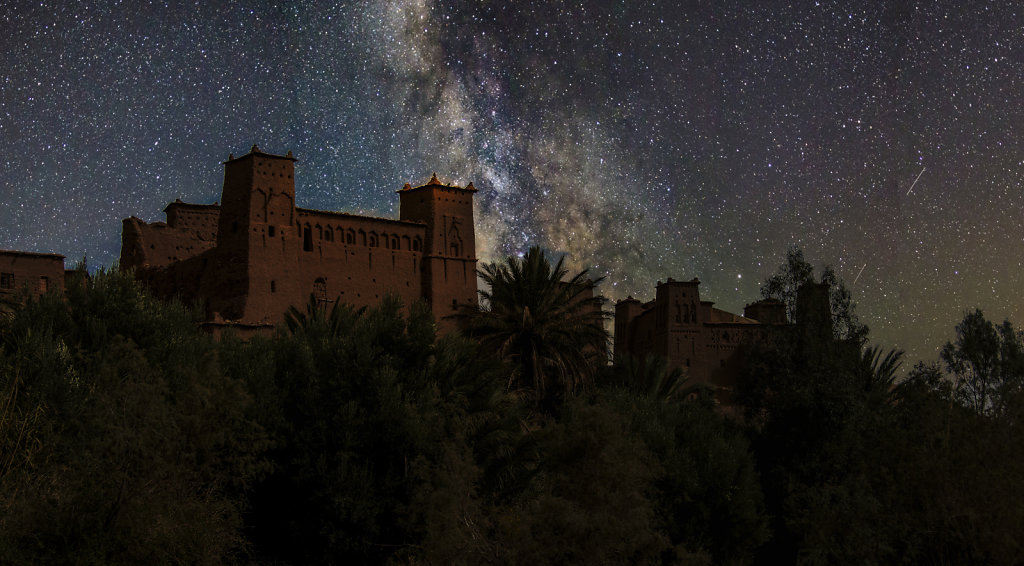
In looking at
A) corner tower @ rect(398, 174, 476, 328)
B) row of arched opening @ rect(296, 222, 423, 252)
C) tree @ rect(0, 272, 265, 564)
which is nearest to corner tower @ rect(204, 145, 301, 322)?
row of arched opening @ rect(296, 222, 423, 252)

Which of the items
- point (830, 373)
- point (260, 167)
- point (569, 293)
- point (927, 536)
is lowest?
point (927, 536)

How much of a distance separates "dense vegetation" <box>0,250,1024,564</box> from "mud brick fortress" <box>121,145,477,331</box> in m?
12.1

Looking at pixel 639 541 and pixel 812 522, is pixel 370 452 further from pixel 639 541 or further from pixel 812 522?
pixel 812 522

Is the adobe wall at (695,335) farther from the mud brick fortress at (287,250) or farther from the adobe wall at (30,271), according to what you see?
the adobe wall at (30,271)

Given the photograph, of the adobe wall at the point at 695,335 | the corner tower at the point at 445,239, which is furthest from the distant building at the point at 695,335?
the corner tower at the point at 445,239

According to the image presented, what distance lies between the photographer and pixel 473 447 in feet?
66.7

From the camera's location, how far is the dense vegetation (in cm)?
1473

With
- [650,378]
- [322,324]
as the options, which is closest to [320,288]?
[650,378]

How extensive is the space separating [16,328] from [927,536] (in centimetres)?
1839

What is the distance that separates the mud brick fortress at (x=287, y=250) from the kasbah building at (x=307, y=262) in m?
0.04

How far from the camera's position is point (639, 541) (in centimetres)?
1455

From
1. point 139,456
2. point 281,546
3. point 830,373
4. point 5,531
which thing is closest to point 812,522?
point 830,373

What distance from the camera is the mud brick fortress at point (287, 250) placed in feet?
126

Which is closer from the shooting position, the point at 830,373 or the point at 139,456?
the point at 139,456
